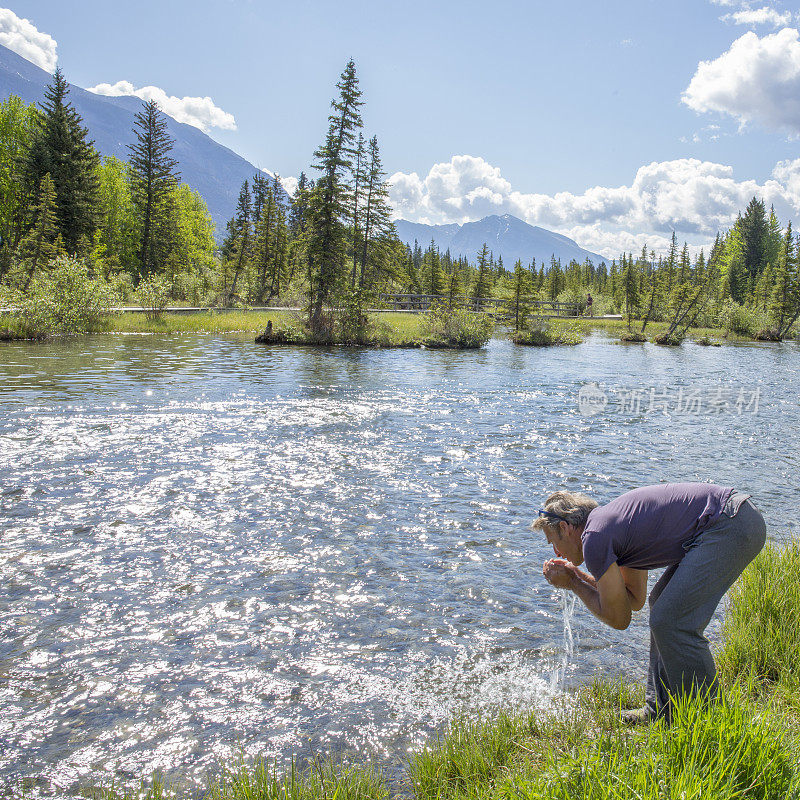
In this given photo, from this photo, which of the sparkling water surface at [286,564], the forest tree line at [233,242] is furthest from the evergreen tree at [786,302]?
the sparkling water surface at [286,564]

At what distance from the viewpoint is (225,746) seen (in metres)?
4.73

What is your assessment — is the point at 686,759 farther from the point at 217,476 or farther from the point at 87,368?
the point at 87,368

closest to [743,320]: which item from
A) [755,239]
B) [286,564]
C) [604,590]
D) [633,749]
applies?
[755,239]

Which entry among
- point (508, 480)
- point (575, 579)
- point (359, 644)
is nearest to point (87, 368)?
point (508, 480)

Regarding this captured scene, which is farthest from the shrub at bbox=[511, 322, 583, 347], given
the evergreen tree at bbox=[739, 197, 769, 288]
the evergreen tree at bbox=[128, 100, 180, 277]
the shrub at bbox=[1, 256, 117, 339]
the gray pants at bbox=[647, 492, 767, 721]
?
the evergreen tree at bbox=[739, 197, 769, 288]

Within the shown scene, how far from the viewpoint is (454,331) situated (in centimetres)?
4400

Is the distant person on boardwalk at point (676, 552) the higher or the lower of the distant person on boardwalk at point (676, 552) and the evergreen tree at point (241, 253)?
the lower

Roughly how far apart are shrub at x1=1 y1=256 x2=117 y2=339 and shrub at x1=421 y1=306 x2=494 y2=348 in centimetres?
2308

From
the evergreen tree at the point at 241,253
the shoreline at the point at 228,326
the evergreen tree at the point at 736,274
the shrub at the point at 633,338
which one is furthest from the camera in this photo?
the evergreen tree at the point at 736,274

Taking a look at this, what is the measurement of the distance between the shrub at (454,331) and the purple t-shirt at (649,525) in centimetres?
3941

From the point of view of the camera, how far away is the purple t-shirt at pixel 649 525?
3789mm

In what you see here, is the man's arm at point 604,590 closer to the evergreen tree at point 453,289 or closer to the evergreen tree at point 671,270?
the evergreen tree at point 453,289

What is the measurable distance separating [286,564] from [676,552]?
5.71 meters

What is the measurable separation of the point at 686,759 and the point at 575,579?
136cm
